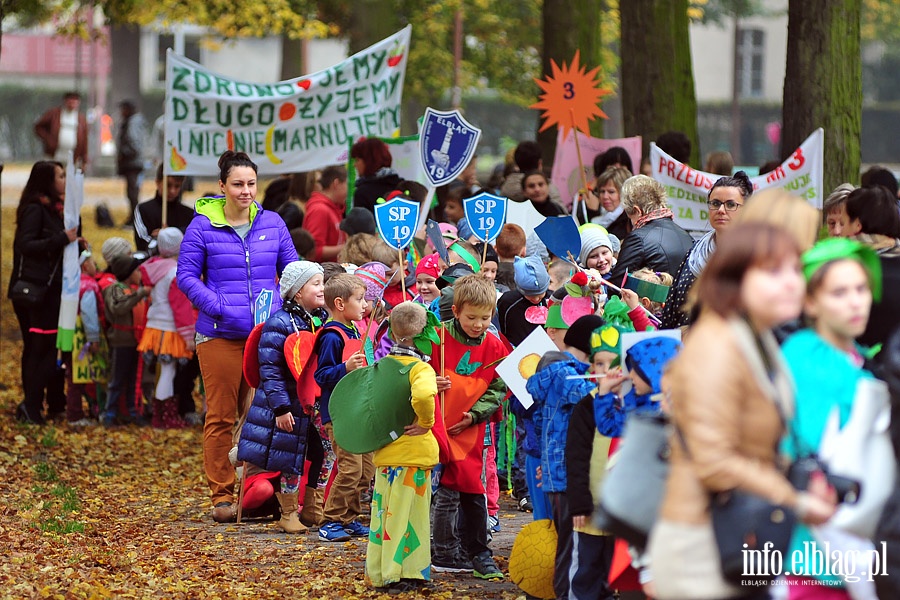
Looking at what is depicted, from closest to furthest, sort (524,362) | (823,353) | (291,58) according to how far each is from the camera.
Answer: (823,353)
(524,362)
(291,58)

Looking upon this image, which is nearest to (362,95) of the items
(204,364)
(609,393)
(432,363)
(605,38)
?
(204,364)

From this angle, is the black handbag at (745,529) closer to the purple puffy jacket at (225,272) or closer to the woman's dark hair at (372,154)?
the purple puffy jacket at (225,272)

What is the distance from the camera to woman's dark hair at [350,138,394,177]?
11.8 m

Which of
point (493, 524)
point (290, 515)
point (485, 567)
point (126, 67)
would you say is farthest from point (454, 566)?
point (126, 67)

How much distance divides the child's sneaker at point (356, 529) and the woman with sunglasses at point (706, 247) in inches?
90.4

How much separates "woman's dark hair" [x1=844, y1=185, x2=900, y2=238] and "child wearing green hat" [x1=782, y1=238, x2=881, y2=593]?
155 cm

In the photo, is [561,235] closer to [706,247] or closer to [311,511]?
[706,247]

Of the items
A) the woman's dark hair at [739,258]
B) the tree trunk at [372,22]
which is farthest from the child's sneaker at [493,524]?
the tree trunk at [372,22]

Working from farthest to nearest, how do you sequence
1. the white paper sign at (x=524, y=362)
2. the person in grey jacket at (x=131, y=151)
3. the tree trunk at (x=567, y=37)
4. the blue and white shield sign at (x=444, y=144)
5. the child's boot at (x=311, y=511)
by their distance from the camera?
the person in grey jacket at (x=131, y=151), the tree trunk at (x=567, y=37), the blue and white shield sign at (x=444, y=144), the child's boot at (x=311, y=511), the white paper sign at (x=524, y=362)

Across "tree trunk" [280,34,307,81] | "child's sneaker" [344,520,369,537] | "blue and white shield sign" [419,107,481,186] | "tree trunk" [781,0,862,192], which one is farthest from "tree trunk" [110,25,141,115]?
"child's sneaker" [344,520,369,537]

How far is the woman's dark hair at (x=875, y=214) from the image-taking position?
612 centimetres

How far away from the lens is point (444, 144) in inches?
467

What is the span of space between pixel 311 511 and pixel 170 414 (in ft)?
13.2

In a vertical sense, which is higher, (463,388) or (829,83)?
(829,83)
